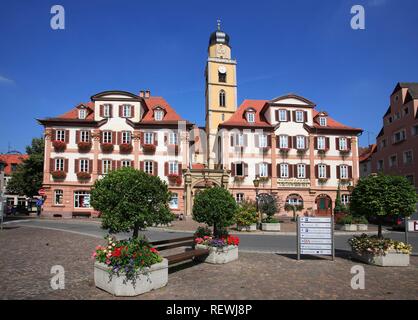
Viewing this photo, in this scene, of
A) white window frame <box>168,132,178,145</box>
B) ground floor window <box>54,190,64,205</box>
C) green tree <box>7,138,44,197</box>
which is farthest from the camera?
green tree <box>7,138,44,197</box>

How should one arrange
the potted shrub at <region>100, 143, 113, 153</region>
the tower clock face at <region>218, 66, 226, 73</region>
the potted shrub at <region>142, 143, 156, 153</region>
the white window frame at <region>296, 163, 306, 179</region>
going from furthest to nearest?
the tower clock face at <region>218, 66, 226, 73</region>
the white window frame at <region>296, 163, 306, 179</region>
the potted shrub at <region>142, 143, 156, 153</region>
the potted shrub at <region>100, 143, 113, 153</region>

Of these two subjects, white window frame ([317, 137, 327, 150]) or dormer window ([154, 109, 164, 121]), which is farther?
white window frame ([317, 137, 327, 150])

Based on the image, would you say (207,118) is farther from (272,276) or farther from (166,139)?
(272,276)

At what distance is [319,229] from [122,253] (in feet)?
23.0

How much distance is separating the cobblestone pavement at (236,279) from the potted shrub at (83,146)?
26.2m

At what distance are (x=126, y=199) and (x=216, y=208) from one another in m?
4.15

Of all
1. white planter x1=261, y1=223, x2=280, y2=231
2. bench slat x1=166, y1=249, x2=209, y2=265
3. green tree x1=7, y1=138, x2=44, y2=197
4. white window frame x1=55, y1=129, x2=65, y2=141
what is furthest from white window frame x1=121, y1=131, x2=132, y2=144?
bench slat x1=166, y1=249, x2=209, y2=265

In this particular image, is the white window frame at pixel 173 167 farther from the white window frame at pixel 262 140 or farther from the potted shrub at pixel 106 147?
the white window frame at pixel 262 140

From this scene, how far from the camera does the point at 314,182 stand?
1590 inches

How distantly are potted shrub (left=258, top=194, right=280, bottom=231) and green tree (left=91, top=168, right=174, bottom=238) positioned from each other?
16.7 metres

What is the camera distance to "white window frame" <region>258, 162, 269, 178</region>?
3956cm

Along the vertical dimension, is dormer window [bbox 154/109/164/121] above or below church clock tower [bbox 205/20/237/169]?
below

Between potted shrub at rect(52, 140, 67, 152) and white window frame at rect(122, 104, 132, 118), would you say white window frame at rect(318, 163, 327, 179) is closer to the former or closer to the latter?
white window frame at rect(122, 104, 132, 118)
